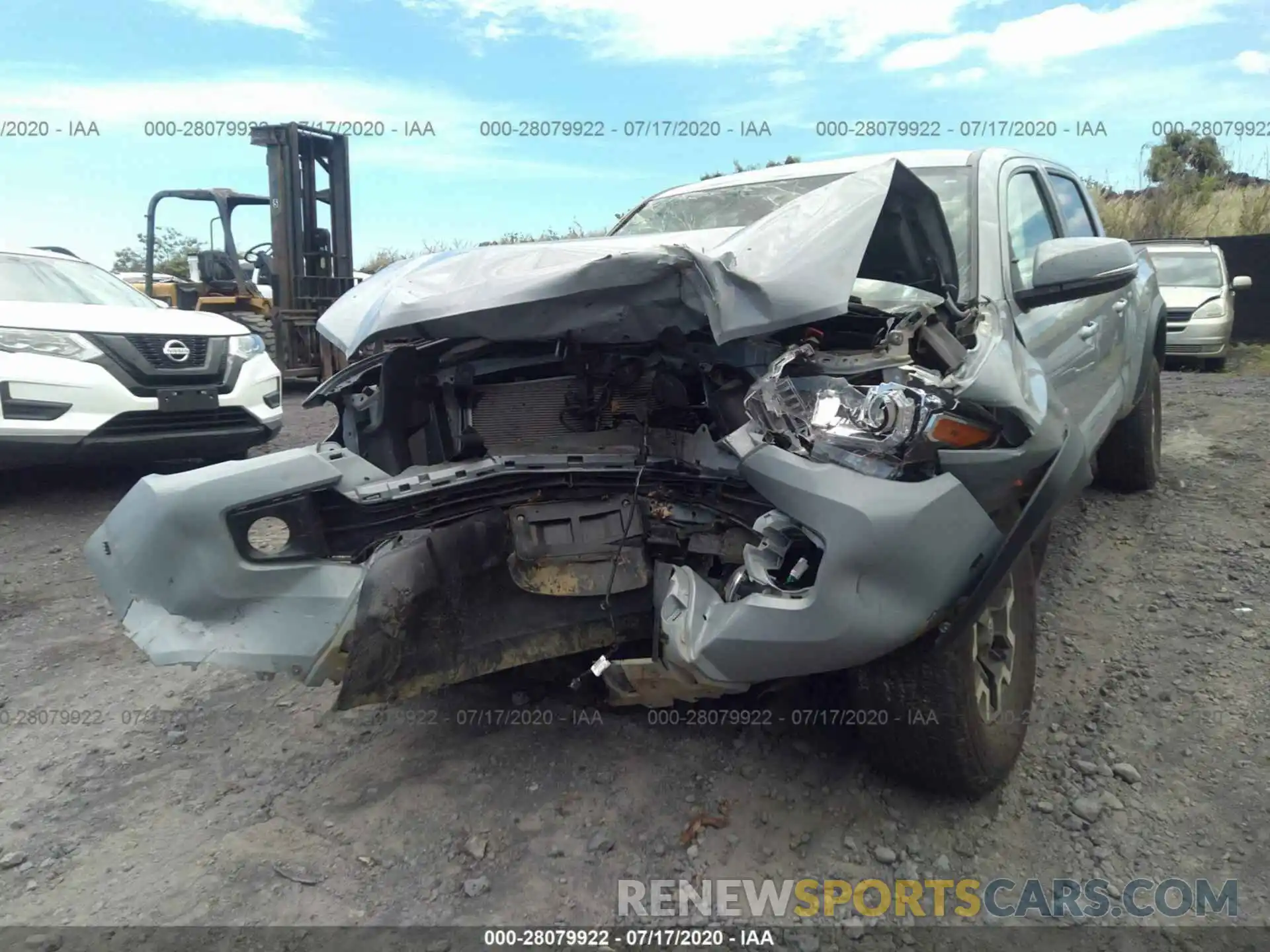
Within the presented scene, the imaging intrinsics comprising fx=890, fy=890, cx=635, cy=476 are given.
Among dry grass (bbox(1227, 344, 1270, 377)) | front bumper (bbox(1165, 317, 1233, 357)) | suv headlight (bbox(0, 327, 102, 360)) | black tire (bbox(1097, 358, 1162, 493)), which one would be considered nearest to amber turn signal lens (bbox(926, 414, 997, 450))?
black tire (bbox(1097, 358, 1162, 493))

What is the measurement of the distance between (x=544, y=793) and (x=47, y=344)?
437 cm

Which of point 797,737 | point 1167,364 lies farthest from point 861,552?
point 1167,364

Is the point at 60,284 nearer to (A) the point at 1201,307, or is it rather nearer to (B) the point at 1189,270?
(A) the point at 1201,307

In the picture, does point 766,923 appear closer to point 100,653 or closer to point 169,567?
point 169,567

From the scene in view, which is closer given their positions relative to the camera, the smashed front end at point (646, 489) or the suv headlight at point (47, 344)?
the smashed front end at point (646, 489)

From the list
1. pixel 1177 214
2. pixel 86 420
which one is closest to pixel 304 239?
pixel 86 420

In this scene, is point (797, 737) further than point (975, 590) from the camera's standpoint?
Yes

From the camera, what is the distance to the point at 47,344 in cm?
508

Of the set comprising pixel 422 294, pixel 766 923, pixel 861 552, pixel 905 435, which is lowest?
pixel 766 923

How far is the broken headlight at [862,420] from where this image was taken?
6.29 feet

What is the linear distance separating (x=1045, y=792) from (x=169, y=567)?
93.6 inches

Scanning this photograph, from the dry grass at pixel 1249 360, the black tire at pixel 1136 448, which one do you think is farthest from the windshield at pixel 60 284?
the dry grass at pixel 1249 360

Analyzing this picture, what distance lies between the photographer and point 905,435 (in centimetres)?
191

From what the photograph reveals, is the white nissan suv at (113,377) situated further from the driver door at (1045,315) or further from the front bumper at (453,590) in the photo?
the driver door at (1045,315)
